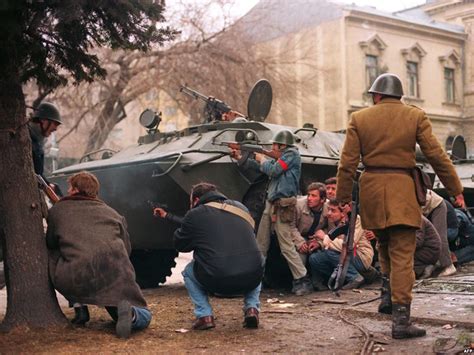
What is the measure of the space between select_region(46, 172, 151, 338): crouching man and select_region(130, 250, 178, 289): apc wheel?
13.4 ft

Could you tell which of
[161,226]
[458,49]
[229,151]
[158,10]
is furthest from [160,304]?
[458,49]

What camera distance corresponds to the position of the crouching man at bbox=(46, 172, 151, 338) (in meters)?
5.96

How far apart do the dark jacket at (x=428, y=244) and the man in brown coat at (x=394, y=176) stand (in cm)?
284

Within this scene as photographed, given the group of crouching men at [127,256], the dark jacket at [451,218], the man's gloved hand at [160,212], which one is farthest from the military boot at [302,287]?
the dark jacket at [451,218]

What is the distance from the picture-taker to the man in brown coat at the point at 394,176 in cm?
578

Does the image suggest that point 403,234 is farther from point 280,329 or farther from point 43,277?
point 43,277

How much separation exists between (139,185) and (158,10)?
2.60 m

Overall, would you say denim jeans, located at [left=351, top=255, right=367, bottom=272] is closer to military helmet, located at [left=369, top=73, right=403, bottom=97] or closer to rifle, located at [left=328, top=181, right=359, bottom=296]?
rifle, located at [left=328, top=181, right=359, bottom=296]

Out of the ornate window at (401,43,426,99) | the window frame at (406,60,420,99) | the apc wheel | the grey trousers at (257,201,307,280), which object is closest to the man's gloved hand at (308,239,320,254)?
the grey trousers at (257,201,307,280)

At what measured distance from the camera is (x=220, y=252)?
6199 mm

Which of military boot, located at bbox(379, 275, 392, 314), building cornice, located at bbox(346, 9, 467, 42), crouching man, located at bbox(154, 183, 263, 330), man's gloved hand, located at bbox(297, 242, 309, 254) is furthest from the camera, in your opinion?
building cornice, located at bbox(346, 9, 467, 42)

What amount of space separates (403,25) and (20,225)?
28.2m

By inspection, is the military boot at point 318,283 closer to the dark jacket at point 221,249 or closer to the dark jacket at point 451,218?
the dark jacket at point 451,218

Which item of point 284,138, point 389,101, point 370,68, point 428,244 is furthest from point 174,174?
point 370,68
